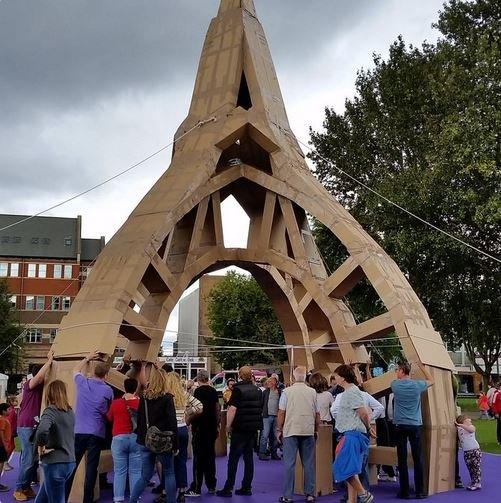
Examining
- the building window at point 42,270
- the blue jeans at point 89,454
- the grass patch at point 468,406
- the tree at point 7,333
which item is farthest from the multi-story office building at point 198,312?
the blue jeans at point 89,454

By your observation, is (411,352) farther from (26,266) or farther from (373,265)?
(26,266)

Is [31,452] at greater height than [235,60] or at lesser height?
lesser

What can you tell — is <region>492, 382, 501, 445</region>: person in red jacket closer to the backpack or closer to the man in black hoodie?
the man in black hoodie

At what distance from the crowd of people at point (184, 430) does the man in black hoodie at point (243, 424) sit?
0.5 inches

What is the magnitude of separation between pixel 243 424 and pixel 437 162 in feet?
45.5

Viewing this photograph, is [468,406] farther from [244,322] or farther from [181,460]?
[181,460]

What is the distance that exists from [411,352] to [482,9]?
17.5 m

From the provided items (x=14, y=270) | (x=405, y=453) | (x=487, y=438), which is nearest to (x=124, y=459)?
(x=405, y=453)

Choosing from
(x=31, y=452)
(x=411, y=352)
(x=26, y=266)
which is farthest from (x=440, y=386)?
(x=26, y=266)

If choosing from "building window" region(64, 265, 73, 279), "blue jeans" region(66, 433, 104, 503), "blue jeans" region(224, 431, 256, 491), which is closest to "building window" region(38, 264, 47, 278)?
"building window" region(64, 265, 73, 279)

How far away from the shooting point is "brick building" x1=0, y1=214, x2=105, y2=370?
184 feet

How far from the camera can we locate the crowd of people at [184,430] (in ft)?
22.9

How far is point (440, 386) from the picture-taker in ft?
30.2

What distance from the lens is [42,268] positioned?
58.5 m
